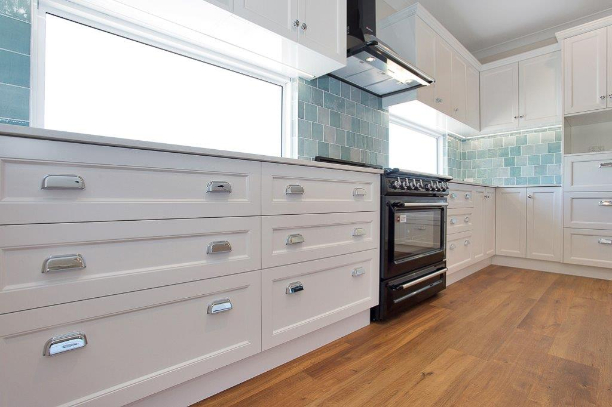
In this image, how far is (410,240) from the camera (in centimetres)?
208

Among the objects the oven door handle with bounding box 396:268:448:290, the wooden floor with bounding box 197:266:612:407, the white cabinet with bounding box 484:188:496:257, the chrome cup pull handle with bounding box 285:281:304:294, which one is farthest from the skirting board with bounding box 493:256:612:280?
the chrome cup pull handle with bounding box 285:281:304:294

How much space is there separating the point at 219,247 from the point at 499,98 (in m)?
4.02

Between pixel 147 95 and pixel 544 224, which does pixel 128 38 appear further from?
pixel 544 224

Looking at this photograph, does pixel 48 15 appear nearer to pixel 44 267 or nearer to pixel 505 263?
pixel 44 267

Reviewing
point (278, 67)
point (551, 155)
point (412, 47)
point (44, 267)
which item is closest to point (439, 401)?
point (44, 267)

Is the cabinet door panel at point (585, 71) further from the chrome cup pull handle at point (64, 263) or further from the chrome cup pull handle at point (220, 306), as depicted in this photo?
the chrome cup pull handle at point (64, 263)

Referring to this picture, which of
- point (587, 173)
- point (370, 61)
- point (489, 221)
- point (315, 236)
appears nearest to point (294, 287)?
point (315, 236)

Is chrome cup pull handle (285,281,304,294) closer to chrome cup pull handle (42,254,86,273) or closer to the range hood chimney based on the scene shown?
chrome cup pull handle (42,254,86,273)

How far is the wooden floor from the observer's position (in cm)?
117

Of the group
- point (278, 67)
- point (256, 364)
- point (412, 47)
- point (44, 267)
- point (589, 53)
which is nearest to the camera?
point (44, 267)

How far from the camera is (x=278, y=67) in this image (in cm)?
203

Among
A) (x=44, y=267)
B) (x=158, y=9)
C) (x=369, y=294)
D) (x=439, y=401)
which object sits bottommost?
(x=439, y=401)

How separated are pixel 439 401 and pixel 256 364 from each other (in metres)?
0.73

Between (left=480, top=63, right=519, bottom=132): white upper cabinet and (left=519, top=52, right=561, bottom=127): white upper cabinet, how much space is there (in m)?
0.07
